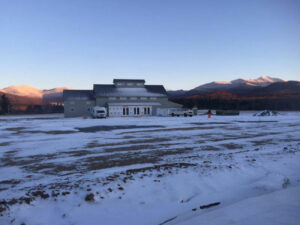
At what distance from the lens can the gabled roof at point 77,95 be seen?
44.9 meters

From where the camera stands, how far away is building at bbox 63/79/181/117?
44.3 meters

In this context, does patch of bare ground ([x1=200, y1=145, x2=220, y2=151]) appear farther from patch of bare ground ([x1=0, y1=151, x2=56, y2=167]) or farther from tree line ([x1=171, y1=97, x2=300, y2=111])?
tree line ([x1=171, y1=97, x2=300, y2=111])

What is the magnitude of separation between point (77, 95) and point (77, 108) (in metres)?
3.32

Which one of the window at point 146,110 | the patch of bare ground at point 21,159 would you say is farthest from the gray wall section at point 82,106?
the patch of bare ground at point 21,159

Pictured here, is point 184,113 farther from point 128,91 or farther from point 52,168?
point 52,168

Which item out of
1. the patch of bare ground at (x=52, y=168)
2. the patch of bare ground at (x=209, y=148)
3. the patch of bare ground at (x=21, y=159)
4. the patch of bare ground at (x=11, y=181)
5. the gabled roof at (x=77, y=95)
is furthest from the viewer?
the gabled roof at (x=77, y=95)

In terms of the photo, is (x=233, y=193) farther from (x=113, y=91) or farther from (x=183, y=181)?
(x=113, y=91)

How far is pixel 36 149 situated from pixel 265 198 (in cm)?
1058

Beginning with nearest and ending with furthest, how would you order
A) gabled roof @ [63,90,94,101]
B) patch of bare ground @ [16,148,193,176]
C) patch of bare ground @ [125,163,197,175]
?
1. patch of bare ground @ [125,163,197,175]
2. patch of bare ground @ [16,148,193,176]
3. gabled roof @ [63,90,94,101]

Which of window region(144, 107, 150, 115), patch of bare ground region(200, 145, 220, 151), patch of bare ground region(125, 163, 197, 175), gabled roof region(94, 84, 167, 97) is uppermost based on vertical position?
gabled roof region(94, 84, 167, 97)

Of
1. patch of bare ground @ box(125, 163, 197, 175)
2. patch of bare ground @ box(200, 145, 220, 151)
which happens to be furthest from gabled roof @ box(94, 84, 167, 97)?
patch of bare ground @ box(125, 163, 197, 175)

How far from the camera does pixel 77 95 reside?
151 ft

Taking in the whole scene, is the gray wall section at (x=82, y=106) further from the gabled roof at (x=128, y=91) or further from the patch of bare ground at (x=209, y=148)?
the patch of bare ground at (x=209, y=148)

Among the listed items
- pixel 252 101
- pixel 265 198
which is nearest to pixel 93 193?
pixel 265 198
